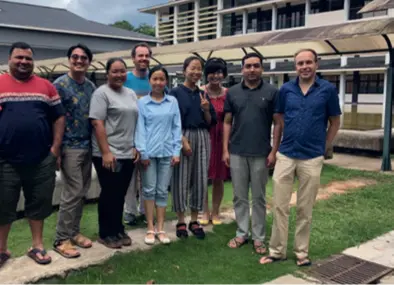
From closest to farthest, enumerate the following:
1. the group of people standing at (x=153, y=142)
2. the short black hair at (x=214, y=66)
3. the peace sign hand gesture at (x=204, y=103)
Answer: the group of people standing at (x=153, y=142) < the peace sign hand gesture at (x=204, y=103) < the short black hair at (x=214, y=66)

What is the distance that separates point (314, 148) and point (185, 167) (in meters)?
1.30

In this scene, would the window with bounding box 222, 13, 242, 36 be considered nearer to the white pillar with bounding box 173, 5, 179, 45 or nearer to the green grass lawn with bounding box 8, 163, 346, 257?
the white pillar with bounding box 173, 5, 179, 45

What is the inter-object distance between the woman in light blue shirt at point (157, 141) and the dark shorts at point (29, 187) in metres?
0.83

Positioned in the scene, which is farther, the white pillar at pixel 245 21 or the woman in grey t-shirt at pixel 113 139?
the white pillar at pixel 245 21

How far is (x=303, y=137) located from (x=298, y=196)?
0.53 meters

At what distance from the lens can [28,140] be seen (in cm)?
338

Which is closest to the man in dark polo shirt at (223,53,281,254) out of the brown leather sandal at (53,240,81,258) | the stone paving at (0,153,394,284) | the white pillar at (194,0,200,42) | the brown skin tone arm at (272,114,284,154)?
the brown skin tone arm at (272,114,284,154)

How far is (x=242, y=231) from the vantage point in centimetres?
431

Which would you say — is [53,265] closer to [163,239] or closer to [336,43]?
[163,239]

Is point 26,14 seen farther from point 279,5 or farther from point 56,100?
point 56,100

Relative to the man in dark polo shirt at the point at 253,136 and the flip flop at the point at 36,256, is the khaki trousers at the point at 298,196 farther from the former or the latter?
the flip flop at the point at 36,256

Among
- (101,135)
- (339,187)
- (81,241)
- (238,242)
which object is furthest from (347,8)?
(81,241)

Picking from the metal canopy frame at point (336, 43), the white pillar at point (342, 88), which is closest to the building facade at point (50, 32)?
the white pillar at point (342, 88)

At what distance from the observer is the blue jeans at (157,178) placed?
161 inches
